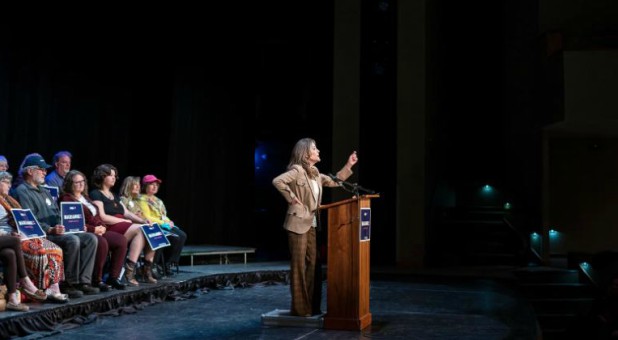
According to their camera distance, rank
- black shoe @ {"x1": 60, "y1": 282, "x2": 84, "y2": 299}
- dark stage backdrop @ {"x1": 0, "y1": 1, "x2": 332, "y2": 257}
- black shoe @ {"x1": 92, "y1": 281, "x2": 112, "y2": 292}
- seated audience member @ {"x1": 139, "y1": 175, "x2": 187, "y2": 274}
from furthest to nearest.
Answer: dark stage backdrop @ {"x1": 0, "y1": 1, "x2": 332, "y2": 257}, seated audience member @ {"x1": 139, "y1": 175, "x2": 187, "y2": 274}, black shoe @ {"x1": 92, "y1": 281, "x2": 112, "y2": 292}, black shoe @ {"x1": 60, "y1": 282, "x2": 84, "y2": 299}

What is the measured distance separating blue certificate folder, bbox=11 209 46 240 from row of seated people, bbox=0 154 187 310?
2.9 inches

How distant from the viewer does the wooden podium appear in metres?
4.50

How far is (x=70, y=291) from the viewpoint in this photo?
5141 mm

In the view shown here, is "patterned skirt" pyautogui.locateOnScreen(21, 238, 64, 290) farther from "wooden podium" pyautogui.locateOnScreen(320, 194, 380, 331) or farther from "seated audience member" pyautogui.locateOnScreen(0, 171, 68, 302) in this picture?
"wooden podium" pyautogui.locateOnScreen(320, 194, 380, 331)

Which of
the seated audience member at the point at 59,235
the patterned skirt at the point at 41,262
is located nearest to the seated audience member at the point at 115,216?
the seated audience member at the point at 59,235

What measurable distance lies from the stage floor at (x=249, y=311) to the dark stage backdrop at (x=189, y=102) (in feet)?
6.13

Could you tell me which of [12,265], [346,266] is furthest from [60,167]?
[346,266]

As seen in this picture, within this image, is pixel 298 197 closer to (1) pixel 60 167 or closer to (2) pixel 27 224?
(2) pixel 27 224

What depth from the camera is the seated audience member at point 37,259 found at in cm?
474

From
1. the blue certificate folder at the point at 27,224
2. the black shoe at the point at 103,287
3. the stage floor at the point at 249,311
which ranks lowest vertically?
the stage floor at the point at 249,311

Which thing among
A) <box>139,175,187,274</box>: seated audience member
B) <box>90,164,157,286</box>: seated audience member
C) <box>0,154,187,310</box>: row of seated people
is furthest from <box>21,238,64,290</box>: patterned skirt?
<box>139,175,187,274</box>: seated audience member

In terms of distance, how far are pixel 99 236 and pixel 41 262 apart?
826 millimetres

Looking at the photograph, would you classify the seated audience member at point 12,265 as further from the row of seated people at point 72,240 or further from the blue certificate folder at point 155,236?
the blue certificate folder at point 155,236

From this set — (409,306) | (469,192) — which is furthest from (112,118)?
(469,192)
